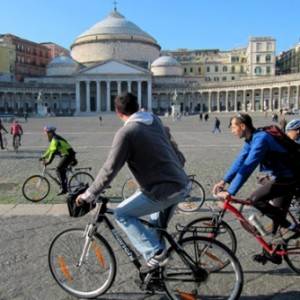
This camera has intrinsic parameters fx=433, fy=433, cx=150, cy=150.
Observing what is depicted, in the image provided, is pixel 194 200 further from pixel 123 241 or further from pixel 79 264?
pixel 123 241

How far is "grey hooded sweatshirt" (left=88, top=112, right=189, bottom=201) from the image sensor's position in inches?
→ 151

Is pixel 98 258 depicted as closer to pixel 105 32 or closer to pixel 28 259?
pixel 28 259

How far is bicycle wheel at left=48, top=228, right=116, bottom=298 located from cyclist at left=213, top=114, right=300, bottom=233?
1439 mm

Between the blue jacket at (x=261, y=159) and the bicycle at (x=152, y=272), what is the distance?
901mm

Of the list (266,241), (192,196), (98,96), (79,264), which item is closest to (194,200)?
(192,196)

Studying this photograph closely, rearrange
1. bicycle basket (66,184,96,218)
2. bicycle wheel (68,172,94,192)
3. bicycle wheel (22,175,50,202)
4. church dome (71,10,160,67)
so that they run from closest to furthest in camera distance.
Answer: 1. bicycle basket (66,184,96,218)
2. bicycle wheel (22,175,50,202)
3. bicycle wheel (68,172,94,192)
4. church dome (71,10,160,67)

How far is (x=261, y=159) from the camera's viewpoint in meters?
4.69

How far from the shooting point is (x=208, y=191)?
999 centimetres

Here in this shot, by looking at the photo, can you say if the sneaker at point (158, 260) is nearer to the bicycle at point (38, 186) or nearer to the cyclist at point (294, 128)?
the cyclist at point (294, 128)

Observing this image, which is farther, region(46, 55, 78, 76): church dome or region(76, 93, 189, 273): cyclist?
region(46, 55, 78, 76): church dome

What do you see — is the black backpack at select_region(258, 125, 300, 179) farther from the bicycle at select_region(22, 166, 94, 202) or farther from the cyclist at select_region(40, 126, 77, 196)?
the cyclist at select_region(40, 126, 77, 196)

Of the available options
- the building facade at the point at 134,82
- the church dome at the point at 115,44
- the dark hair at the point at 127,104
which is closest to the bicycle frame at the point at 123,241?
the dark hair at the point at 127,104

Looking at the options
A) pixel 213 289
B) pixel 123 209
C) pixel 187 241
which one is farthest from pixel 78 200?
pixel 213 289

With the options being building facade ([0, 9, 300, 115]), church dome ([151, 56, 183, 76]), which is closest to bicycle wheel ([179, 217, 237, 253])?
building facade ([0, 9, 300, 115])
